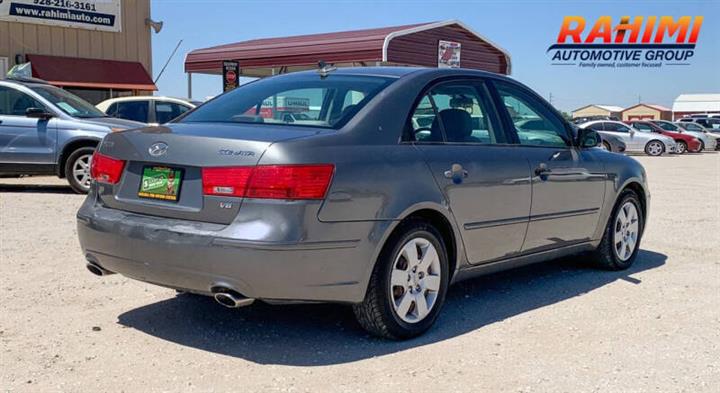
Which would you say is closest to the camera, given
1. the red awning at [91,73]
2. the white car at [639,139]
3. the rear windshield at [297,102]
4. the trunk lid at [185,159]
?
the trunk lid at [185,159]

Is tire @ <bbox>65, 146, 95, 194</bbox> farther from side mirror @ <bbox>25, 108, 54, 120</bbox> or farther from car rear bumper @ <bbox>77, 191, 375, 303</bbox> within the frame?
car rear bumper @ <bbox>77, 191, 375, 303</bbox>

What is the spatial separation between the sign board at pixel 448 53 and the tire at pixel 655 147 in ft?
29.7

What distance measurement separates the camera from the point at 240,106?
16.2 ft

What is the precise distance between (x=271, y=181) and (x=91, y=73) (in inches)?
834

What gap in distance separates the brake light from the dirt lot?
2.96 ft

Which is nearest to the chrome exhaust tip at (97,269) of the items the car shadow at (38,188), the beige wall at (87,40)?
the car shadow at (38,188)

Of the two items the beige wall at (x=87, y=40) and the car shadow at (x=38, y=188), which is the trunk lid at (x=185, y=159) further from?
the beige wall at (x=87, y=40)

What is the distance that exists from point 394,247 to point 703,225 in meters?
6.56

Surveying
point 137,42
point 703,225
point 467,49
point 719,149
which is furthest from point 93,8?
point 719,149

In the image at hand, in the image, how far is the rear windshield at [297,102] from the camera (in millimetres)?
4578

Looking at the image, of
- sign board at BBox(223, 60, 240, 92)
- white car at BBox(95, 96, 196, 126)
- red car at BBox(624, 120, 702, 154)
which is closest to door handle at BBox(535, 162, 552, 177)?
white car at BBox(95, 96, 196, 126)

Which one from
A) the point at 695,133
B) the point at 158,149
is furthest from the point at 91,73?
the point at 695,133

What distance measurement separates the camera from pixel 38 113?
36.8ft

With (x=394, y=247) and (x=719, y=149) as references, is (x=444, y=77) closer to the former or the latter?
(x=394, y=247)
